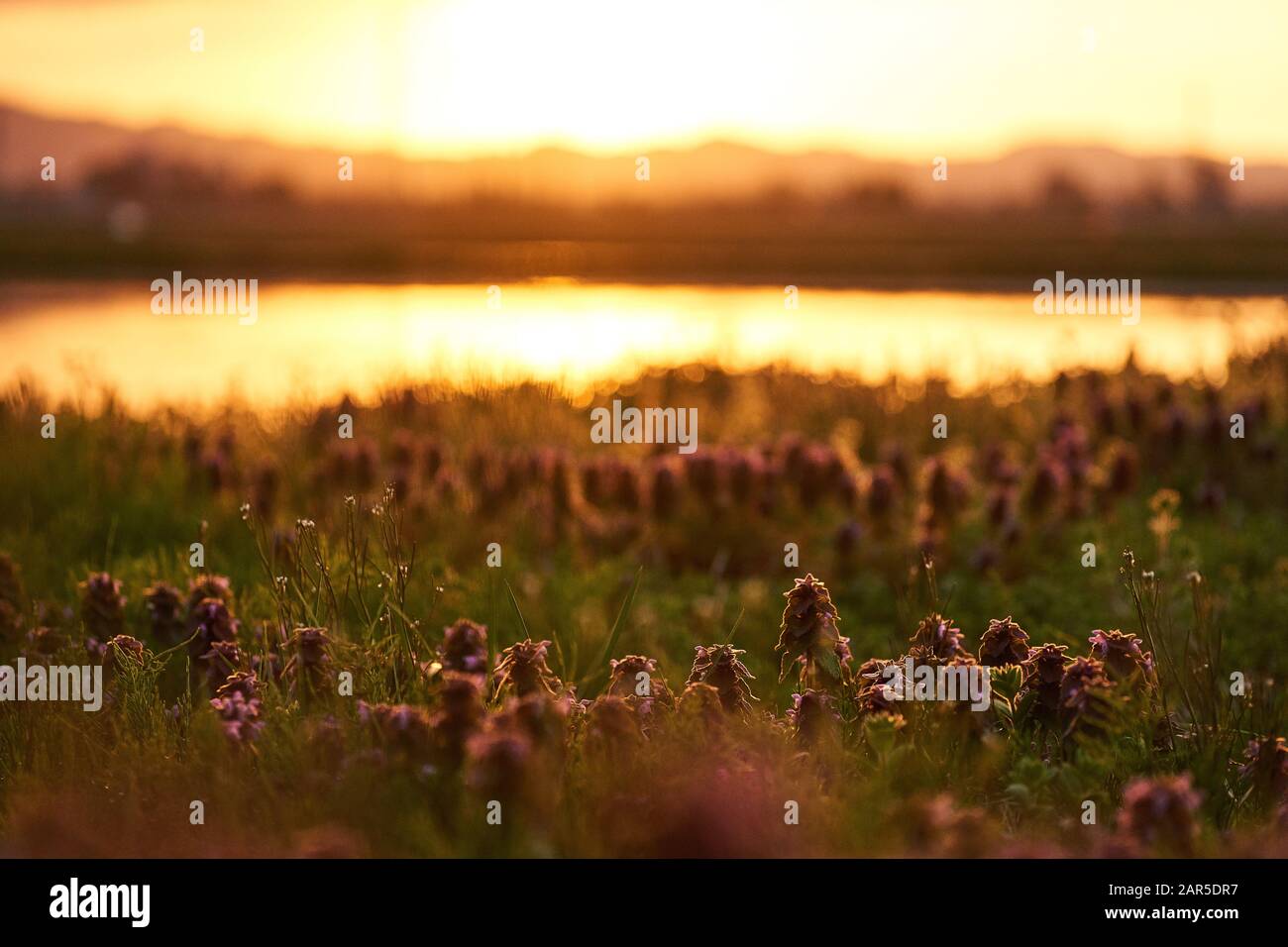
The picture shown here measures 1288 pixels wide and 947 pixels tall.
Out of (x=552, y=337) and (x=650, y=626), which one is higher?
(x=552, y=337)

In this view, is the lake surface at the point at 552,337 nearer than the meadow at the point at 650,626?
No

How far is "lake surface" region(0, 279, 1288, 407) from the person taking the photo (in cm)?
1121

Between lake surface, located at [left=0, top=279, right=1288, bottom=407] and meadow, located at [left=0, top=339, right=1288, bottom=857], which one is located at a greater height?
lake surface, located at [left=0, top=279, right=1288, bottom=407]

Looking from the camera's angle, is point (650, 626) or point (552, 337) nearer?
point (650, 626)

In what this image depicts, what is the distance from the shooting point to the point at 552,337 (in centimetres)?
1830

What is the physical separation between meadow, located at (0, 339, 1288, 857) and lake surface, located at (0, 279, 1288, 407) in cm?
118

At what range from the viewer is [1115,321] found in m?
18.3

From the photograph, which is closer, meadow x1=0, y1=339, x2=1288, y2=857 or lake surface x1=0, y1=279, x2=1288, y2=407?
meadow x1=0, y1=339, x2=1288, y2=857

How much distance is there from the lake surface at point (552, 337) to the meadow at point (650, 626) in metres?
1.18

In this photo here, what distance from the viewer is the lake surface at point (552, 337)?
11.2 metres

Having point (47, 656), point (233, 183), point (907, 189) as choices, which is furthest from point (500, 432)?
point (233, 183)

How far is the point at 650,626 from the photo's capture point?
5.56 m

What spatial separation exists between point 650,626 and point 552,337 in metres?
13.1

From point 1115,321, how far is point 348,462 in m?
14.1
